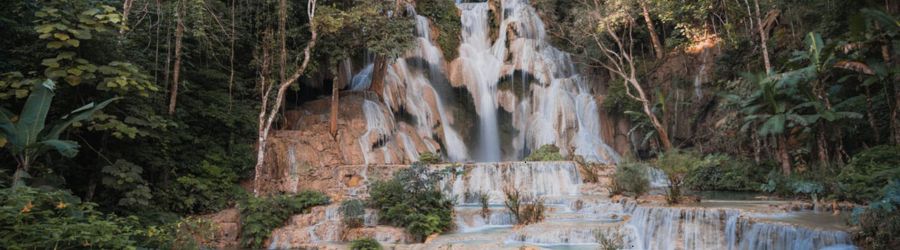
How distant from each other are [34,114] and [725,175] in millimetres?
16006

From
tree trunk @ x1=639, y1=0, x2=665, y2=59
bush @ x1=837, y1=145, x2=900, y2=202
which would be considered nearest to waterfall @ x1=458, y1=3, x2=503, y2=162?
tree trunk @ x1=639, y1=0, x2=665, y2=59

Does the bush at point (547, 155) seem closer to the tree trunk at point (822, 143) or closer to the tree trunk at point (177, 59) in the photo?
the tree trunk at point (822, 143)

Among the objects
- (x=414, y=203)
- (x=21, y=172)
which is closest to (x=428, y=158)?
Result: (x=414, y=203)

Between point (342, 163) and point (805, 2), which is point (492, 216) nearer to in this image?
point (342, 163)

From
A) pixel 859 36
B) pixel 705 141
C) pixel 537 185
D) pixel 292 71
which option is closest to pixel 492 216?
pixel 537 185

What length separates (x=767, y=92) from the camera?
14055 mm

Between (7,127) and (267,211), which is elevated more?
(7,127)

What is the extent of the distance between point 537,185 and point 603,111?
9161 millimetres

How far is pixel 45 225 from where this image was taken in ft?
→ 20.3

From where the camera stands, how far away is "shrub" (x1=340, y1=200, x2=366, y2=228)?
11.1m

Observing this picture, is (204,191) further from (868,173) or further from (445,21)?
(868,173)

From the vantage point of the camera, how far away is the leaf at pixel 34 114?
767 centimetres

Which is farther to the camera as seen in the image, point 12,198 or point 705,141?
point 705,141

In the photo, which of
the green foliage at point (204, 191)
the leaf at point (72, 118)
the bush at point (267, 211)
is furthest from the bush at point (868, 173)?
the green foliage at point (204, 191)
